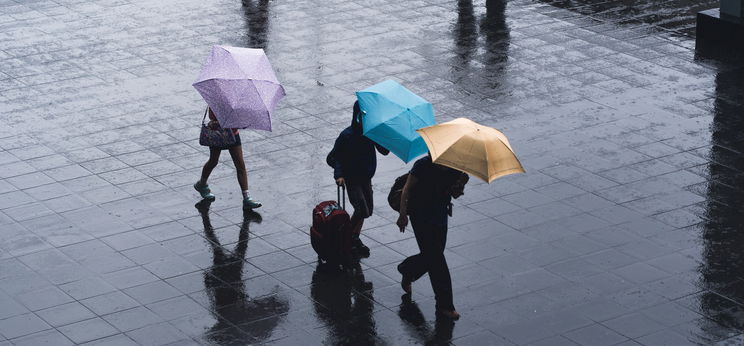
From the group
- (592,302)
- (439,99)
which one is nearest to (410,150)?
(592,302)

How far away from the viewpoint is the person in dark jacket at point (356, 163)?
11695 mm

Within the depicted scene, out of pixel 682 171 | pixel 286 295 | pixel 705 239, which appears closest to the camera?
pixel 286 295

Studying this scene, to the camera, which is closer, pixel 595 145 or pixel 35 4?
pixel 595 145

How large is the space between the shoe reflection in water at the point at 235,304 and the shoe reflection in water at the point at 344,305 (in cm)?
38

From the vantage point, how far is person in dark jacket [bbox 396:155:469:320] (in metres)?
10.7

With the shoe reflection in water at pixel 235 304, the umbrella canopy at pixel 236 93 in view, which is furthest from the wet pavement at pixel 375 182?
the umbrella canopy at pixel 236 93

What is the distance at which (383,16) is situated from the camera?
2128 cm

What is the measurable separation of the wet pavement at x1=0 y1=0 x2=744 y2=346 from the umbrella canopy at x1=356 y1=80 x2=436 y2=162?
1368 millimetres

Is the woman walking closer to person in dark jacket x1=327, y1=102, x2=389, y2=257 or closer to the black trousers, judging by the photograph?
person in dark jacket x1=327, y1=102, x2=389, y2=257

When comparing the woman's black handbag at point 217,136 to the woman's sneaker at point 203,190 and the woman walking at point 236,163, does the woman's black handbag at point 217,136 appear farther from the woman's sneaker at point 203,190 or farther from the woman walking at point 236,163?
the woman's sneaker at point 203,190

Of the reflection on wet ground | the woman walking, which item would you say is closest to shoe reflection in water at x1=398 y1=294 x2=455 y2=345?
the woman walking

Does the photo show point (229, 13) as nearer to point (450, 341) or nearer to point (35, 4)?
point (35, 4)

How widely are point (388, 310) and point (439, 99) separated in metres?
6.23

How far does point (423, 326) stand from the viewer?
1088 centimetres
